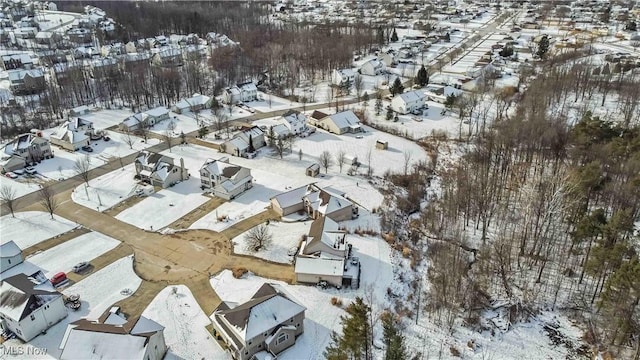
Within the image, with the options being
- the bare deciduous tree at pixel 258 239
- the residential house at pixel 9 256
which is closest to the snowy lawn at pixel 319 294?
the bare deciduous tree at pixel 258 239

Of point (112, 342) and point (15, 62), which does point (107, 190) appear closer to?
point (112, 342)

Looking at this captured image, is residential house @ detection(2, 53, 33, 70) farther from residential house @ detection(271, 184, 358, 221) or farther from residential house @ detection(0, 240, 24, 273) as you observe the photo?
residential house @ detection(271, 184, 358, 221)

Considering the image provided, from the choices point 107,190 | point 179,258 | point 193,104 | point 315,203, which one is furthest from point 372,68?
point 179,258

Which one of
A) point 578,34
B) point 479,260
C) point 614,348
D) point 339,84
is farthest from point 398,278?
point 578,34

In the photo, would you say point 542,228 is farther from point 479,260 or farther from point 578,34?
point 578,34

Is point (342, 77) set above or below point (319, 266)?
above
